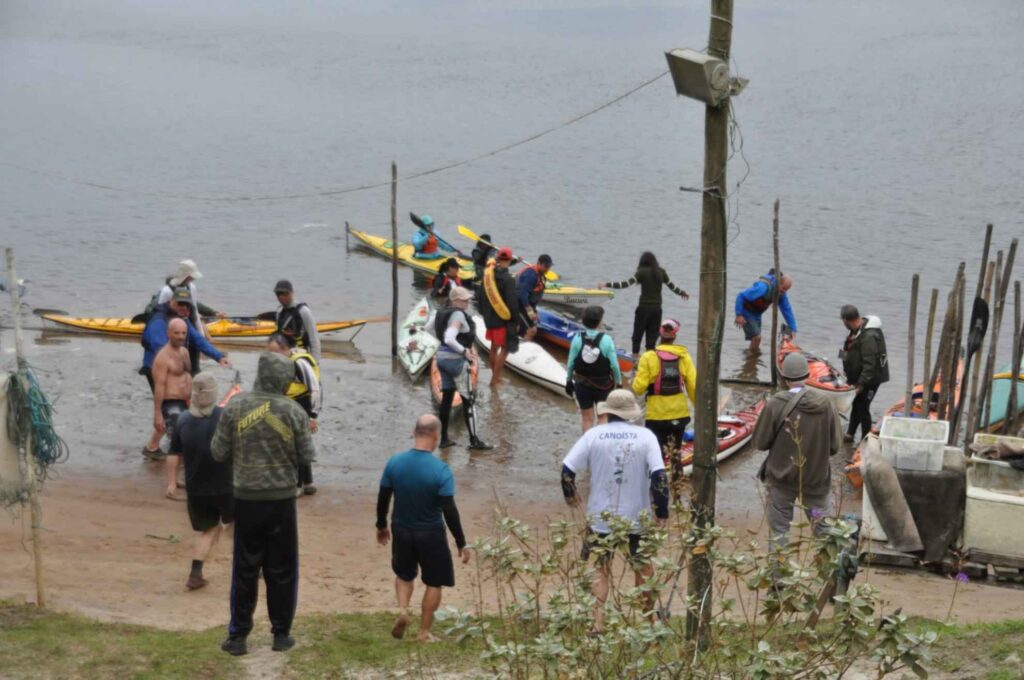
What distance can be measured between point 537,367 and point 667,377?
18.0 ft

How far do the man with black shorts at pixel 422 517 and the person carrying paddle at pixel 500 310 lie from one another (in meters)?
7.30

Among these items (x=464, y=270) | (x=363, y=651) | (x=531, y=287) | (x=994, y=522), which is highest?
(x=464, y=270)

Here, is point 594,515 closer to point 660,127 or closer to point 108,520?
point 108,520

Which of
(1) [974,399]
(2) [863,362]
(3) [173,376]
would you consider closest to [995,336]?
(1) [974,399]

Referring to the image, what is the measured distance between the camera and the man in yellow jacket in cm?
1093

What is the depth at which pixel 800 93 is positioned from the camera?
185 ft

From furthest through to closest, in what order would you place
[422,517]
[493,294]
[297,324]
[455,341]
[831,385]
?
[831,385] → [493,294] → [455,341] → [297,324] → [422,517]

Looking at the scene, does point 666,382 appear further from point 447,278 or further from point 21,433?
point 447,278

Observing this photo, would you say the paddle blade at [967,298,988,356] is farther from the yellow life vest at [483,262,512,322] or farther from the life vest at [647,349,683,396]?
the yellow life vest at [483,262,512,322]

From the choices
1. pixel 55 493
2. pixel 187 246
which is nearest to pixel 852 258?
pixel 187 246

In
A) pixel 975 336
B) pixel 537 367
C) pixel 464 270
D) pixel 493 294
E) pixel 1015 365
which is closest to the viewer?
pixel 975 336

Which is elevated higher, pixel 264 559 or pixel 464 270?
pixel 464 270

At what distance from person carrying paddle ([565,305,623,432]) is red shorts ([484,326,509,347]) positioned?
3011 mm

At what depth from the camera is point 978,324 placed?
12070 millimetres
